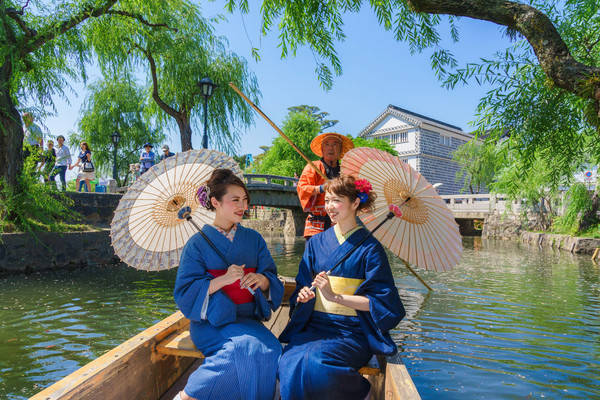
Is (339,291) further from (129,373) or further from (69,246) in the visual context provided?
(69,246)

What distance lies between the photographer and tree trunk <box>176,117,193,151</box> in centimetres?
1575

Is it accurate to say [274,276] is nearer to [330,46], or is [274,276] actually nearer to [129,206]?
[129,206]

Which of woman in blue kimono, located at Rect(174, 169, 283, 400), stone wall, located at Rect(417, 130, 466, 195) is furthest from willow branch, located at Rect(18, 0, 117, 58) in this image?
stone wall, located at Rect(417, 130, 466, 195)

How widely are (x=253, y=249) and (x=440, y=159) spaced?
1466 inches

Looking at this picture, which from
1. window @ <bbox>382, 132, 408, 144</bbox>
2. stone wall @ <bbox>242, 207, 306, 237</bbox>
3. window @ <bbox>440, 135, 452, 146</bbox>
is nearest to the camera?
stone wall @ <bbox>242, 207, 306, 237</bbox>

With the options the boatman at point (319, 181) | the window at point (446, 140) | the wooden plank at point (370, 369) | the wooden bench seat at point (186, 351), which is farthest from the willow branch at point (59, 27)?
the window at point (446, 140)

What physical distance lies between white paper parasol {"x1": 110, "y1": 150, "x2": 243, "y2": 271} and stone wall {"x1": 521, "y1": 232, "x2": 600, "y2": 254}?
1529 centimetres

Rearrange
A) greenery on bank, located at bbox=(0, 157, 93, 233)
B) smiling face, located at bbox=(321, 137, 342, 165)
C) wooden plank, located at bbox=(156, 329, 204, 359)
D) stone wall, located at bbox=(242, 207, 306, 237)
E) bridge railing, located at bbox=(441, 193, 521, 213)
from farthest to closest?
stone wall, located at bbox=(242, 207, 306, 237)
bridge railing, located at bbox=(441, 193, 521, 213)
greenery on bank, located at bbox=(0, 157, 93, 233)
smiling face, located at bbox=(321, 137, 342, 165)
wooden plank, located at bbox=(156, 329, 204, 359)

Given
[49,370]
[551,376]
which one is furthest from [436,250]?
[49,370]

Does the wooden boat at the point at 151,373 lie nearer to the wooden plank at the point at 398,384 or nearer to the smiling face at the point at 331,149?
the wooden plank at the point at 398,384

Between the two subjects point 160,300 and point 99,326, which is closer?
point 99,326

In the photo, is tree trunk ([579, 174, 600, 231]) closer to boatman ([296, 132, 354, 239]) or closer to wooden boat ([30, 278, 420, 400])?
boatman ([296, 132, 354, 239])

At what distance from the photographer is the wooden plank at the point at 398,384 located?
65.9 inches

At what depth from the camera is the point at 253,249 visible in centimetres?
252
